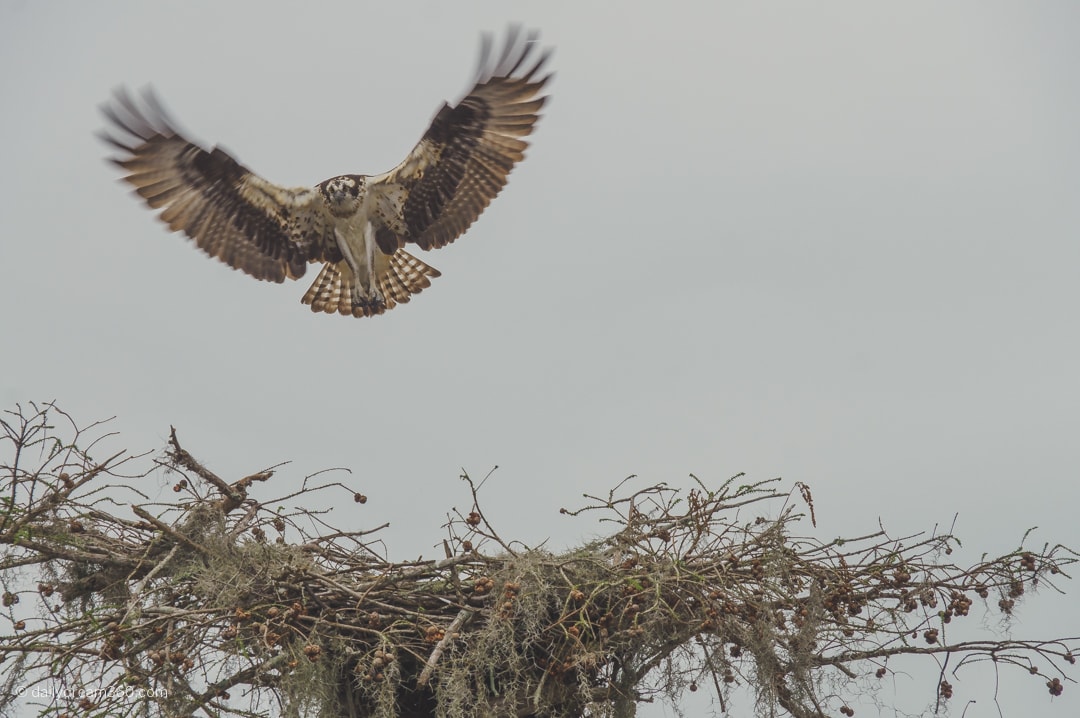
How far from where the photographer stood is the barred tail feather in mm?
10016

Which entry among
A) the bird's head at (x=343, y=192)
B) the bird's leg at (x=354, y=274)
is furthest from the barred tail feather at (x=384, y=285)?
the bird's head at (x=343, y=192)

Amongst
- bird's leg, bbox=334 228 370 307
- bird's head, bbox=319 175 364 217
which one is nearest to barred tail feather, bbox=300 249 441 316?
bird's leg, bbox=334 228 370 307

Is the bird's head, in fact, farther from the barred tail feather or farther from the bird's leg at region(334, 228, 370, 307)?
the barred tail feather

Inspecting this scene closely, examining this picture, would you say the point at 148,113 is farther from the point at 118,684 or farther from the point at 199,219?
the point at 118,684

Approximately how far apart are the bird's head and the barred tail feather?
2.93 ft

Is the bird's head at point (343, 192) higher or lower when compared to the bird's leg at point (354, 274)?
higher

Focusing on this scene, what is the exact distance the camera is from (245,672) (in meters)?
5.56

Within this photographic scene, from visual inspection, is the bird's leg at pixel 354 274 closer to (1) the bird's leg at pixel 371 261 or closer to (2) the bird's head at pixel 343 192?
(1) the bird's leg at pixel 371 261

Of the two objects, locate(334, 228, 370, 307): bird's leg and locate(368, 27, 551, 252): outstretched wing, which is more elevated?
locate(368, 27, 551, 252): outstretched wing

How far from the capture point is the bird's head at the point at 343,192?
9.04 metres

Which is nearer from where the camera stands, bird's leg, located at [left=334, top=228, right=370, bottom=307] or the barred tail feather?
bird's leg, located at [left=334, top=228, right=370, bottom=307]

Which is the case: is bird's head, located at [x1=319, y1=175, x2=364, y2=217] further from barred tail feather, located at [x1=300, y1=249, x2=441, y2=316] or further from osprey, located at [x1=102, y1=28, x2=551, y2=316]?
barred tail feather, located at [x1=300, y1=249, x2=441, y2=316]

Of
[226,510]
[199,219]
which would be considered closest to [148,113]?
[199,219]

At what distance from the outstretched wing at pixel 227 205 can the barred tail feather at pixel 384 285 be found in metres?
0.51
